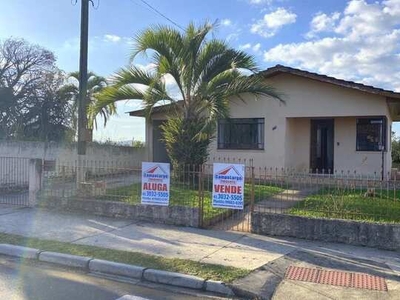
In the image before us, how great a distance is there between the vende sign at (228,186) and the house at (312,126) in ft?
22.6

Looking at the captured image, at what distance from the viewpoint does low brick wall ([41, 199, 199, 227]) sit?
9297 millimetres

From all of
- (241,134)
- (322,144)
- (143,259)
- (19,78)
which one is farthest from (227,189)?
(19,78)

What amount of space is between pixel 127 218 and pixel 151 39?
5145 mm

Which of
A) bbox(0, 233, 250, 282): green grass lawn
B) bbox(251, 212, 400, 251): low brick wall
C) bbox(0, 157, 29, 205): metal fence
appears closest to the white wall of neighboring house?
bbox(0, 157, 29, 205): metal fence

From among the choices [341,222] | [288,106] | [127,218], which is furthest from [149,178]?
[288,106]

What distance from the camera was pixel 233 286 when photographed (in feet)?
18.9

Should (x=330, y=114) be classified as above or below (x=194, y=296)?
above

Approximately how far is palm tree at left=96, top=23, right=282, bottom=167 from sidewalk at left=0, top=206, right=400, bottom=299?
3884mm

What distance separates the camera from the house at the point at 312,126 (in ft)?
53.3

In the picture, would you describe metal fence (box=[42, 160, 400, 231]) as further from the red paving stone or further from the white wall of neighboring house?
the white wall of neighboring house

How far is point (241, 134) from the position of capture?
18.1 metres

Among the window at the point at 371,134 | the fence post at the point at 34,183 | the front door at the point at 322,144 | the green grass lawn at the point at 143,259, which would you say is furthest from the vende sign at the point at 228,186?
the front door at the point at 322,144

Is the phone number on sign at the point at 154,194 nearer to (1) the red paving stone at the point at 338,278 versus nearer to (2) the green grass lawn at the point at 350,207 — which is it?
(2) the green grass lawn at the point at 350,207

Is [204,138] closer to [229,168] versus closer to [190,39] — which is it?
[190,39]
